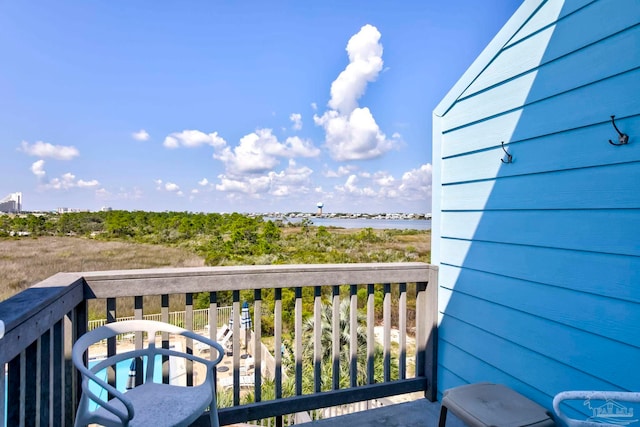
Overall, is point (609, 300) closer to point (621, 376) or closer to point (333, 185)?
point (621, 376)

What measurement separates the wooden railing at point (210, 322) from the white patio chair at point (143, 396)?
133 millimetres

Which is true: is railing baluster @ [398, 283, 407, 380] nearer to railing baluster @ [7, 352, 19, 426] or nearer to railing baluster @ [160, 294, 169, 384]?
railing baluster @ [160, 294, 169, 384]

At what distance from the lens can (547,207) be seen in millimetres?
1609

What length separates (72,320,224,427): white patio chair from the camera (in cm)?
127

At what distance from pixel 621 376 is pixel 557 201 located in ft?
2.29

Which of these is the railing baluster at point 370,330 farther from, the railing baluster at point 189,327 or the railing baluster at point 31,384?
the railing baluster at point 31,384

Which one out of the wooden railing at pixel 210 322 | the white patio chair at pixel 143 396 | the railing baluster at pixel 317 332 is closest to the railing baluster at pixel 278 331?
the wooden railing at pixel 210 322

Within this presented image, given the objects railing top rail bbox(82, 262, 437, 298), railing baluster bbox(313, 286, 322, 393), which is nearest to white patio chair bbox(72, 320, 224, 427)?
railing top rail bbox(82, 262, 437, 298)

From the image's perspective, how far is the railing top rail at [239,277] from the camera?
5.73 ft

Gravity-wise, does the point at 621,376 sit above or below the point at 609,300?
below

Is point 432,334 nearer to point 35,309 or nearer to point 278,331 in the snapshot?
point 278,331

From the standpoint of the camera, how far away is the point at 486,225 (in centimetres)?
194

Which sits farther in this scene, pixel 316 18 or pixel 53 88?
pixel 53 88

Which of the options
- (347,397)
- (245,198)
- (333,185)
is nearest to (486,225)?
(347,397)
